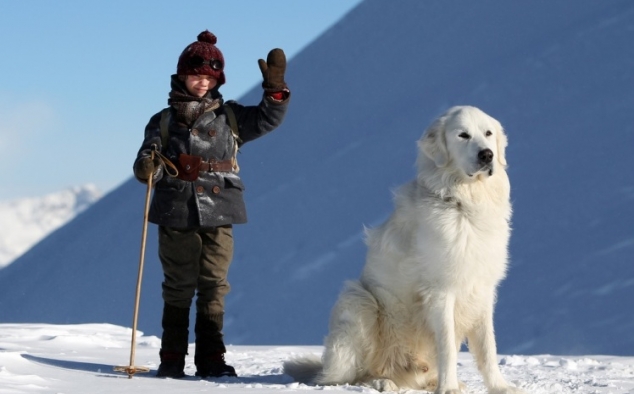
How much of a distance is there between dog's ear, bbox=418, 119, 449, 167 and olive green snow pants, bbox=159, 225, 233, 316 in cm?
116

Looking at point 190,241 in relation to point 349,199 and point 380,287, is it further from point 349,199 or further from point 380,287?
point 349,199

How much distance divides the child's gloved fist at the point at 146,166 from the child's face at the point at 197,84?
0.46 metres

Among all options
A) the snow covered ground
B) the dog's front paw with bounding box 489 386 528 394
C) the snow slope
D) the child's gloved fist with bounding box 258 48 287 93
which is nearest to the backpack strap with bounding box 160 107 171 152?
the child's gloved fist with bounding box 258 48 287 93

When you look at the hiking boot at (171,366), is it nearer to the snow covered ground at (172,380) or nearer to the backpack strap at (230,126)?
the snow covered ground at (172,380)

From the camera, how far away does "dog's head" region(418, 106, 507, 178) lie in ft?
13.6

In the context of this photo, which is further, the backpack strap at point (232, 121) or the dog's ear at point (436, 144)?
the backpack strap at point (232, 121)

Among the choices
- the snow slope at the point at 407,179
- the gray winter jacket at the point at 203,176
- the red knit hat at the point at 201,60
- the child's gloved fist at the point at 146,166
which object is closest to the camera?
the child's gloved fist at the point at 146,166

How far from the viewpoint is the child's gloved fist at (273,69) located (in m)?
4.63

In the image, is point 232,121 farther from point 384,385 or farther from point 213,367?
point 384,385

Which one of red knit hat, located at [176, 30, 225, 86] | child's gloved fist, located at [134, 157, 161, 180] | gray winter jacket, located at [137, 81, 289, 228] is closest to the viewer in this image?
child's gloved fist, located at [134, 157, 161, 180]

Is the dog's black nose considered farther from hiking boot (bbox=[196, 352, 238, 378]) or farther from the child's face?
hiking boot (bbox=[196, 352, 238, 378])

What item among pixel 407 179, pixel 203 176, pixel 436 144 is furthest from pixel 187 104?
pixel 407 179

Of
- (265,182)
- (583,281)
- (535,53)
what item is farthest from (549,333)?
(535,53)

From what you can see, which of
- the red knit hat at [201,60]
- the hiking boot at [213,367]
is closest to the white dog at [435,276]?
the hiking boot at [213,367]
